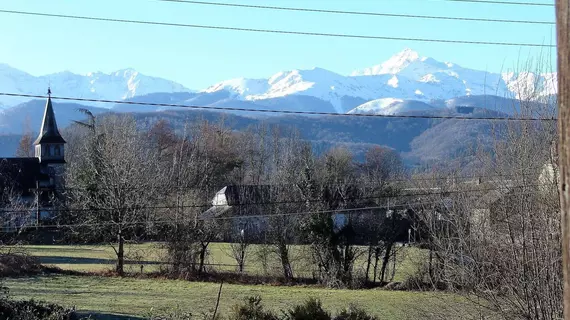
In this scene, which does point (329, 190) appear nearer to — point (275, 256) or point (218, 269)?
point (275, 256)

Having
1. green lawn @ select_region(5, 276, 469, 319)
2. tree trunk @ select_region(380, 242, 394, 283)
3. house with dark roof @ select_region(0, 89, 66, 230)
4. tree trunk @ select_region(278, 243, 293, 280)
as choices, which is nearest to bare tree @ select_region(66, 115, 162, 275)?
green lawn @ select_region(5, 276, 469, 319)

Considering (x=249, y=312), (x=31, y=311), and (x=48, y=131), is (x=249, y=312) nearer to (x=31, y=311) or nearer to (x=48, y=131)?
(x=31, y=311)

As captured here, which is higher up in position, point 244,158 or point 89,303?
point 244,158

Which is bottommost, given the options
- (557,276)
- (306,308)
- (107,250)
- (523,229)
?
(107,250)

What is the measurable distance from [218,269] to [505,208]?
98.3 feet

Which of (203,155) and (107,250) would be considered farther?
(203,155)

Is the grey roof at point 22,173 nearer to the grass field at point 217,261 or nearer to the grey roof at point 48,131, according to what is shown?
the grey roof at point 48,131

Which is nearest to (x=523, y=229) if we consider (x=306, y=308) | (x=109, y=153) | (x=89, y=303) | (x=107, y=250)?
(x=306, y=308)

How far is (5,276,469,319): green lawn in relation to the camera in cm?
2428

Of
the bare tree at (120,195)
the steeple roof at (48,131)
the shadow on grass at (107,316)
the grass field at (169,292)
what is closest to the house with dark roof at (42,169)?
the steeple roof at (48,131)

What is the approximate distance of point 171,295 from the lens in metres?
29.0

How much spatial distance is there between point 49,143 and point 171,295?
46.7m

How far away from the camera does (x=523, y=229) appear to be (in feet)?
33.3

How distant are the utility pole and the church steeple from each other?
2855 inches
